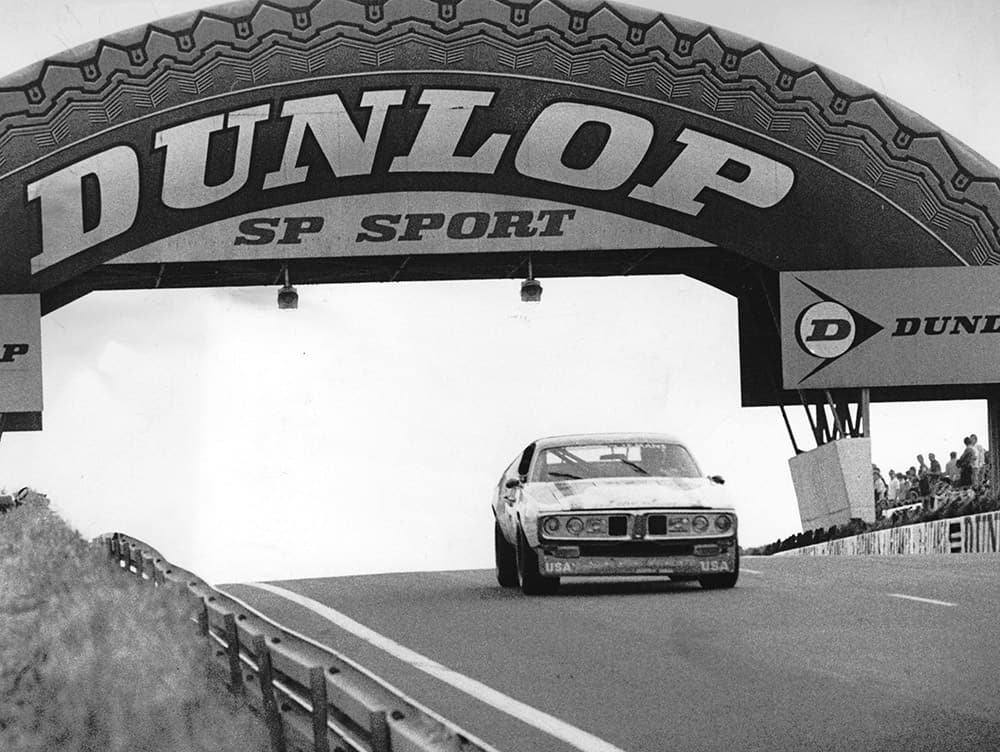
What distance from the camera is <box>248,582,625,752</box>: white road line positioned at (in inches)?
324

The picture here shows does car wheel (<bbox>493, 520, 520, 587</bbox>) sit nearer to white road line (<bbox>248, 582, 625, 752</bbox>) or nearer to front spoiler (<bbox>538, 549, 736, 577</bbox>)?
front spoiler (<bbox>538, 549, 736, 577</bbox>)

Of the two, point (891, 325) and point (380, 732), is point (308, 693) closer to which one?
point (380, 732)

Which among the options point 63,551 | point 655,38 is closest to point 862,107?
point 655,38

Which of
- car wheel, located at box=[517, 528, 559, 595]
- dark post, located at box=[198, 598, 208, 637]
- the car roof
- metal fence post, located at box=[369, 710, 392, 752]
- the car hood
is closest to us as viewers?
metal fence post, located at box=[369, 710, 392, 752]

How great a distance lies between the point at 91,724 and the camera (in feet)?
30.7

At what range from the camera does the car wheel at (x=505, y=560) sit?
17250mm

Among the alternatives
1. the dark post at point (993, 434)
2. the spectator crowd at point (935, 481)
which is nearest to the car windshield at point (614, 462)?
the spectator crowd at point (935, 481)

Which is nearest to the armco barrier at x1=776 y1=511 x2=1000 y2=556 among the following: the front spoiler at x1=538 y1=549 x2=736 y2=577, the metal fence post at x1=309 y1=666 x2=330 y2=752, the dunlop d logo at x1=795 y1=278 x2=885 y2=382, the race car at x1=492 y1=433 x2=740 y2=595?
the dunlop d logo at x1=795 y1=278 x2=885 y2=382

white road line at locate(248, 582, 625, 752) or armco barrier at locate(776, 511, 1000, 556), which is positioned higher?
white road line at locate(248, 582, 625, 752)

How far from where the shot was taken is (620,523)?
15.6 meters

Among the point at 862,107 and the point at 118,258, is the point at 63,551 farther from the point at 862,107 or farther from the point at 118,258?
the point at 862,107

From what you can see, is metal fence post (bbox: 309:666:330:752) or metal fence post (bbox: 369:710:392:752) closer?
metal fence post (bbox: 369:710:392:752)

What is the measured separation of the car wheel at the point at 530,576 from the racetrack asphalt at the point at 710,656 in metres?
0.20

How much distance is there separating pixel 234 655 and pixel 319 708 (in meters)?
2.44
